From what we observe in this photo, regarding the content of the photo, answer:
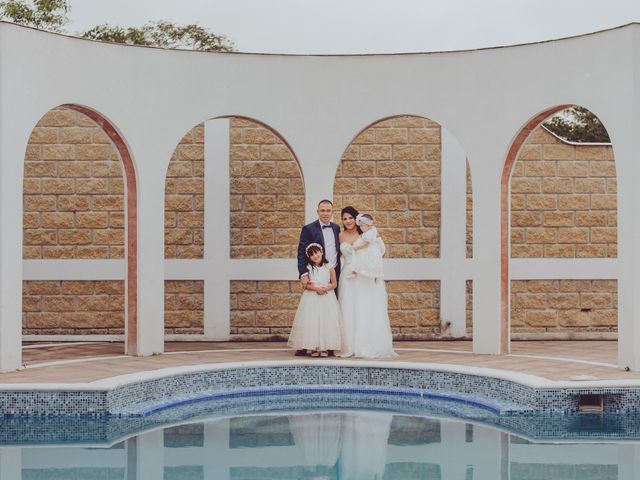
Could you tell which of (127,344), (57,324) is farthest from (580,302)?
(57,324)

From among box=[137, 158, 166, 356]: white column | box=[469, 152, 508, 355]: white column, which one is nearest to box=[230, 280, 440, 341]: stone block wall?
box=[469, 152, 508, 355]: white column

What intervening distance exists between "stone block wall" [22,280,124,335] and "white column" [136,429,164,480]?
519 centimetres

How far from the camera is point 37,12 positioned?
78.3ft

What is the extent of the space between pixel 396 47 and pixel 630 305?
20.6m

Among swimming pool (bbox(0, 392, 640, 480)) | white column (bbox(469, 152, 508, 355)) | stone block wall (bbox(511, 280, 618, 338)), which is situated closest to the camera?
swimming pool (bbox(0, 392, 640, 480))

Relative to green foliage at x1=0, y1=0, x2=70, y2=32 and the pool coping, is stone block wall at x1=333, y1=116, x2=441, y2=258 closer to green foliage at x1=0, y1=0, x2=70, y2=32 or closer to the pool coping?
the pool coping

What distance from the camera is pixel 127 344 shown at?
34.6 ft

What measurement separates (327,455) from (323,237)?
3.95m

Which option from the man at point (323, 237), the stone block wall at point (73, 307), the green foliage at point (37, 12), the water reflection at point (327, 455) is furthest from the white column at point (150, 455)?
the green foliage at point (37, 12)

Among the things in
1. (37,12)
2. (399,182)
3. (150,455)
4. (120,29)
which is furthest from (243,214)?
(120,29)

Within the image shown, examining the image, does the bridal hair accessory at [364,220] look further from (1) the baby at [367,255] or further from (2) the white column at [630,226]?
(2) the white column at [630,226]

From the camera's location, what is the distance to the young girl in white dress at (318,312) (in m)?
10.1

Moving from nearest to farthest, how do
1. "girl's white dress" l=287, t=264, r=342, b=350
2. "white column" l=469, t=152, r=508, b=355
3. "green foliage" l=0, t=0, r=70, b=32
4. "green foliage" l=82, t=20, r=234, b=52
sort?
"girl's white dress" l=287, t=264, r=342, b=350
"white column" l=469, t=152, r=508, b=355
"green foliage" l=0, t=0, r=70, b=32
"green foliage" l=82, t=20, r=234, b=52

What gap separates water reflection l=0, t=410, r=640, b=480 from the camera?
20.5ft
